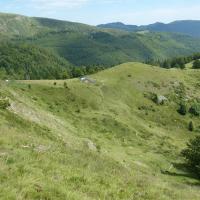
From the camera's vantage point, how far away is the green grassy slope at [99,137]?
1363cm

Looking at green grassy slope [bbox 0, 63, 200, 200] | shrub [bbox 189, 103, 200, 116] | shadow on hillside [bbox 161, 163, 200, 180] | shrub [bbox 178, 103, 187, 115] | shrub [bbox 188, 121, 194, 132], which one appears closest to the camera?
green grassy slope [bbox 0, 63, 200, 200]

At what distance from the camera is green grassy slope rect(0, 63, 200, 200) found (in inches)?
537

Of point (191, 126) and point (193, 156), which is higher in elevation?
point (193, 156)

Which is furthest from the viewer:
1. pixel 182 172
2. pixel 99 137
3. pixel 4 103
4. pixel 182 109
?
pixel 182 109

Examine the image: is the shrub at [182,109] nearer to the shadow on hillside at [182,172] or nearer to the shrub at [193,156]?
the shrub at [193,156]

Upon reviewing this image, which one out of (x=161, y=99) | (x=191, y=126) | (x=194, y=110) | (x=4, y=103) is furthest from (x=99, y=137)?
(x=194, y=110)

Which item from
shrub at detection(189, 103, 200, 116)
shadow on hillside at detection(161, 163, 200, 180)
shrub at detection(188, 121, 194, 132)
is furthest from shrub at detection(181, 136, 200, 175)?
shrub at detection(189, 103, 200, 116)

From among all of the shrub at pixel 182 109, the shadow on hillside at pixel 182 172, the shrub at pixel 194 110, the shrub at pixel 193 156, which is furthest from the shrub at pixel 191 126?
the shadow on hillside at pixel 182 172

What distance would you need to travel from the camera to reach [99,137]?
5600 centimetres

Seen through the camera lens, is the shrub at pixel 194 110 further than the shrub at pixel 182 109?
Yes

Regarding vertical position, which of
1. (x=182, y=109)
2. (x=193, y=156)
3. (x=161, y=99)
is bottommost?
(x=182, y=109)

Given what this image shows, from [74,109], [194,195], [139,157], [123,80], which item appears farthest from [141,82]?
[194,195]

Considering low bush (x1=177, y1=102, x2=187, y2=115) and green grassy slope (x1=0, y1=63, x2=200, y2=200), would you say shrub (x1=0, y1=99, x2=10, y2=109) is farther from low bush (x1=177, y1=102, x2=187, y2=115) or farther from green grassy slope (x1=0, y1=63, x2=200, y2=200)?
low bush (x1=177, y1=102, x2=187, y2=115)

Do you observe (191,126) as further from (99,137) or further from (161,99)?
(99,137)
